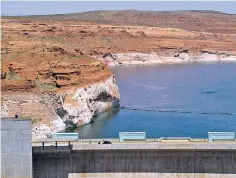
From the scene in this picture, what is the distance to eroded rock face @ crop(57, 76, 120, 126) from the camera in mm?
51188

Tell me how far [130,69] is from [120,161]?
3534 inches

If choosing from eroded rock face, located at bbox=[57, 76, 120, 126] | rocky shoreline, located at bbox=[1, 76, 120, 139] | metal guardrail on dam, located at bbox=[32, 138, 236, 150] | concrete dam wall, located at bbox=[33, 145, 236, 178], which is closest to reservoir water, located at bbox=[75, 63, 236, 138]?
eroded rock face, located at bbox=[57, 76, 120, 126]

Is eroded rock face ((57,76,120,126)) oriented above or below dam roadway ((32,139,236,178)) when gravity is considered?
above

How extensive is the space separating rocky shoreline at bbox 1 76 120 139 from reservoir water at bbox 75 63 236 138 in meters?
1.38

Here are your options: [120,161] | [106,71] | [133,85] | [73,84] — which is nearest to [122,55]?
[133,85]

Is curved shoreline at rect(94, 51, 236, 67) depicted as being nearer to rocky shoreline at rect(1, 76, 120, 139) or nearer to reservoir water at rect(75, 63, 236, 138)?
reservoir water at rect(75, 63, 236, 138)

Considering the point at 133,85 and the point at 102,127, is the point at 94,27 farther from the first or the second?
the point at 102,127

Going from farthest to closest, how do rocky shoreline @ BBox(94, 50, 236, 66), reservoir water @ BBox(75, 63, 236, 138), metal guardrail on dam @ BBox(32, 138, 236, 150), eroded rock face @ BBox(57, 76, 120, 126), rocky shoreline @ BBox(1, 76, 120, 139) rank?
rocky shoreline @ BBox(94, 50, 236, 66), reservoir water @ BBox(75, 63, 236, 138), eroded rock face @ BBox(57, 76, 120, 126), rocky shoreline @ BBox(1, 76, 120, 139), metal guardrail on dam @ BBox(32, 138, 236, 150)

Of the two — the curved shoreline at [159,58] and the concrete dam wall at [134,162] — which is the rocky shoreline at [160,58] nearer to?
the curved shoreline at [159,58]

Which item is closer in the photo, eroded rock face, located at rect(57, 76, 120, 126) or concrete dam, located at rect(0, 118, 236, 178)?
concrete dam, located at rect(0, 118, 236, 178)

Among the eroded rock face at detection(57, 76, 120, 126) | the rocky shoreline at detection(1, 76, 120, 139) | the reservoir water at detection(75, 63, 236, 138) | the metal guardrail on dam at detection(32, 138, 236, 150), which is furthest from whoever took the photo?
the reservoir water at detection(75, 63, 236, 138)

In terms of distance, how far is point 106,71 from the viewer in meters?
62.2

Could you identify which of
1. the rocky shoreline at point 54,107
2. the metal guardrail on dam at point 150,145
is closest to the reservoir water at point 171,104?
the rocky shoreline at point 54,107

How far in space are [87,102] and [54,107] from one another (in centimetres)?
607
